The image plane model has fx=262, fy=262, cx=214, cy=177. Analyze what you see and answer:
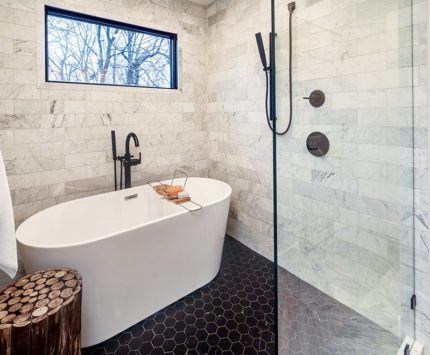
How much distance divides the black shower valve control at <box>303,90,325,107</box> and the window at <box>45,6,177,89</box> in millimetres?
Result: 1920

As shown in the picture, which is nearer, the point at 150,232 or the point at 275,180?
the point at 275,180

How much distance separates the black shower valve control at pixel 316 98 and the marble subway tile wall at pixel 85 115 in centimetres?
183

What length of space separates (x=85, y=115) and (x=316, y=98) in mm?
2092

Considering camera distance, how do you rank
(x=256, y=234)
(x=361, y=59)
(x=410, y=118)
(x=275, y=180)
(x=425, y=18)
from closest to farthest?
1. (x=275, y=180)
2. (x=425, y=18)
3. (x=410, y=118)
4. (x=361, y=59)
5. (x=256, y=234)

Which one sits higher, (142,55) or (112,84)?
(142,55)

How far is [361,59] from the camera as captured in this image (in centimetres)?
170

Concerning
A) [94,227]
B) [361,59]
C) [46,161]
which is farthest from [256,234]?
[46,161]

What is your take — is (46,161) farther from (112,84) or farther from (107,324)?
(107,324)

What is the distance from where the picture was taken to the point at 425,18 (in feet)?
4.53

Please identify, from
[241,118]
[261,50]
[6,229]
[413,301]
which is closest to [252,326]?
[413,301]

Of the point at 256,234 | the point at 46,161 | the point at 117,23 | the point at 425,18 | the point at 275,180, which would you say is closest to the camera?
the point at 275,180

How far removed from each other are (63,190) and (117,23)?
5.82 feet

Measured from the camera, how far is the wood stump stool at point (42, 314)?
1173 millimetres

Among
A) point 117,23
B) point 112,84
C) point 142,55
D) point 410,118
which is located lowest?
point 410,118
